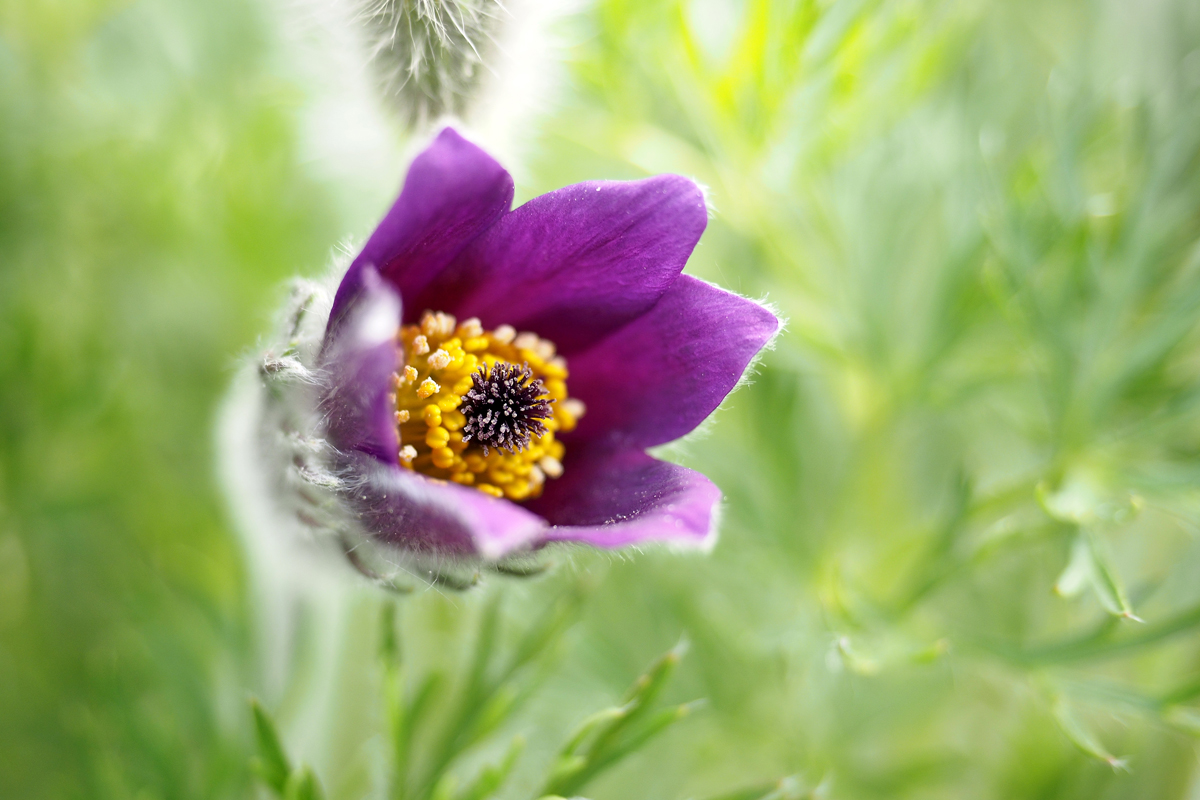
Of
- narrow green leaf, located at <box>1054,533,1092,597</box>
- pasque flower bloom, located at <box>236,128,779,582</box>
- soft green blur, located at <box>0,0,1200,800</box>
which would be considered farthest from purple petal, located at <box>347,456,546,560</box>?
narrow green leaf, located at <box>1054,533,1092,597</box>

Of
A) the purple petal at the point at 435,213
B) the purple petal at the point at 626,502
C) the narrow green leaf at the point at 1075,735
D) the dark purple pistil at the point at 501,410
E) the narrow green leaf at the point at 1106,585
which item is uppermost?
the purple petal at the point at 435,213

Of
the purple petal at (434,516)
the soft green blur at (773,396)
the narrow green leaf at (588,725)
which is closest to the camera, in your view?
the purple petal at (434,516)

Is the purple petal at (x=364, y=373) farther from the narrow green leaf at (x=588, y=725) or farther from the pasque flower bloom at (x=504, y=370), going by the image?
the narrow green leaf at (x=588, y=725)

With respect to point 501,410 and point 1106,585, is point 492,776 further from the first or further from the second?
point 1106,585

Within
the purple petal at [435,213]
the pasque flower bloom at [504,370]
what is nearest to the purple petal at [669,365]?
the pasque flower bloom at [504,370]

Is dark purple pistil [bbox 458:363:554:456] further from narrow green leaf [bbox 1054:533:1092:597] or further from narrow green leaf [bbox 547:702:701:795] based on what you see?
narrow green leaf [bbox 1054:533:1092:597]

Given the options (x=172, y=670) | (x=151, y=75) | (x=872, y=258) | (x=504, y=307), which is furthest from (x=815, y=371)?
(x=151, y=75)

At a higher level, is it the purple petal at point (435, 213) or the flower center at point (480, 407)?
the purple petal at point (435, 213)

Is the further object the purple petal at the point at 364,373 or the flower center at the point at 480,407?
the flower center at the point at 480,407
